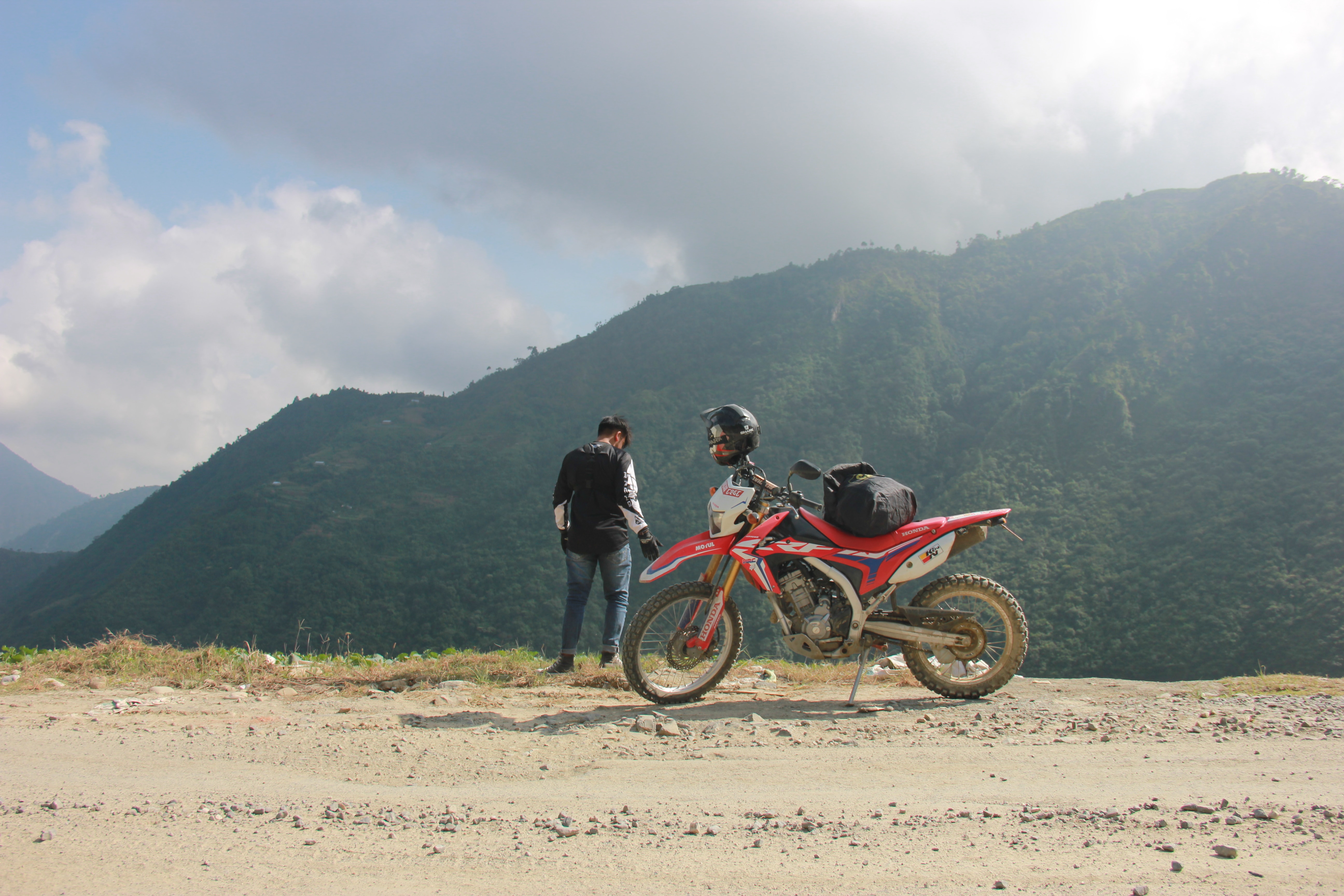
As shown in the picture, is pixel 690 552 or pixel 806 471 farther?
pixel 690 552

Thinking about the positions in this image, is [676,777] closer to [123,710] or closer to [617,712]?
[617,712]

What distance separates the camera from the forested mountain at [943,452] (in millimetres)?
38375

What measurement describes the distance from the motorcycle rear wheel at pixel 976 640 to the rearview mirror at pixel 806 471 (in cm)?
119

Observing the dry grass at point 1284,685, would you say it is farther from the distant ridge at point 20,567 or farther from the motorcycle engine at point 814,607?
the distant ridge at point 20,567

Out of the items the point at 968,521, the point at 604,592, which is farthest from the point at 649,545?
the point at 968,521

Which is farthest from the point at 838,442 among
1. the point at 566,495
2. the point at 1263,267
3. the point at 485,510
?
the point at 566,495

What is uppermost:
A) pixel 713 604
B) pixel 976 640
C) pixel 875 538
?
pixel 875 538

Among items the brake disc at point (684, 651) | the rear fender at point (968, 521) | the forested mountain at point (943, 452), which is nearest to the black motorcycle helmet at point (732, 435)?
the brake disc at point (684, 651)

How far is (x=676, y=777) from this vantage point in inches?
125

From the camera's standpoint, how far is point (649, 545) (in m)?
5.45

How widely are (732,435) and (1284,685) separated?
425cm

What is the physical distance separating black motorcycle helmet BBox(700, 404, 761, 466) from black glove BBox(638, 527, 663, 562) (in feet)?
2.64

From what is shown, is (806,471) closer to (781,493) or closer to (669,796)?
(781,493)

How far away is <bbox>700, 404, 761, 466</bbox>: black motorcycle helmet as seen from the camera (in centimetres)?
502
